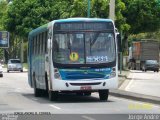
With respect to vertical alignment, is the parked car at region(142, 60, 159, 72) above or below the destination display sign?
below

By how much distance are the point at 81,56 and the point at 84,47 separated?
382 mm

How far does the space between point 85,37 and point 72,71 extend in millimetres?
1483

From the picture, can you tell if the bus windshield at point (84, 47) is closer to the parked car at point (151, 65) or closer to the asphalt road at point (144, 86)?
the asphalt road at point (144, 86)

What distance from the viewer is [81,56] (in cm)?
2227

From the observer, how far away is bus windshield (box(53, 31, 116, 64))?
875 inches

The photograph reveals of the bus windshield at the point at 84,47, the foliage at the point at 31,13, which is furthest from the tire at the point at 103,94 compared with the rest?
the foliage at the point at 31,13

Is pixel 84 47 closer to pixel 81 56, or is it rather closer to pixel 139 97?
pixel 81 56

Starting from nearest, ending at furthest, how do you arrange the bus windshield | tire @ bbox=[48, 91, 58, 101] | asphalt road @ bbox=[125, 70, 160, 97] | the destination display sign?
the bus windshield < the destination display sign < tire @ bbox=[48, 91, 58, 101] < asphalt road @ bbox=[125, 70, 160, 97]

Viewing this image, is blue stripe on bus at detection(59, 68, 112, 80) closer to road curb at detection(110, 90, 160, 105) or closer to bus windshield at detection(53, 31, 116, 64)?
bus windshield at detection(53, 31, 116, 64)

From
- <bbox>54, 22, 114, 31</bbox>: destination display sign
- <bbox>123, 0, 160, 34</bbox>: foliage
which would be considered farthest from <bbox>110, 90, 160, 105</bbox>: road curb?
<bbox>123, 0, 160, 34</bbox>: foliage

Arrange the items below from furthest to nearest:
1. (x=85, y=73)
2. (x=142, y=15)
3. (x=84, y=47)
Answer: (x=142, y=15) → (x=84, y=47) → (x=85, y=73)

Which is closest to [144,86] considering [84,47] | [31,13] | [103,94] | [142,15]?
[103,94]

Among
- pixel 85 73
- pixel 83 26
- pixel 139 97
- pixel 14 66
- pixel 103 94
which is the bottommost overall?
pixel 14 66

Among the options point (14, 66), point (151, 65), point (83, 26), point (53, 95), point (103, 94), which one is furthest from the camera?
point (151, 65)
